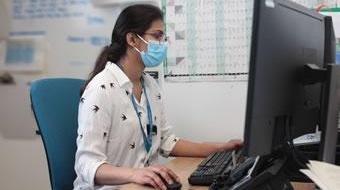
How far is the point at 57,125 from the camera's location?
5.09 ft

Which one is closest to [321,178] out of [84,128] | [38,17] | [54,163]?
[84,128]

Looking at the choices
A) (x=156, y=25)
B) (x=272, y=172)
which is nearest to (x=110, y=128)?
(x=156, y=25)

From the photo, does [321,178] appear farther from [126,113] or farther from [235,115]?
[235,115]

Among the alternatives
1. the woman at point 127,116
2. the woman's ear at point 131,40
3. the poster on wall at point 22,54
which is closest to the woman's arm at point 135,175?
the woman at point 127,116

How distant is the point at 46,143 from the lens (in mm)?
1496

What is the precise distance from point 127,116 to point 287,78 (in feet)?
2.46

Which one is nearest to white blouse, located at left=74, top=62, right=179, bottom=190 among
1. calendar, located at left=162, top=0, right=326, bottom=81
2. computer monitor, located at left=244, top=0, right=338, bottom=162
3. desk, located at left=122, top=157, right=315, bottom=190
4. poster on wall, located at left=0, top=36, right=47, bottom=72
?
desk, located at left=122, top=157, right=315, bottom=190

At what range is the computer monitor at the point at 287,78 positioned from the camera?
80cm

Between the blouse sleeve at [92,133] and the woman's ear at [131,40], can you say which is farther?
the woman's ear at [131,40]

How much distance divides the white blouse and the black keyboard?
0.90 feet

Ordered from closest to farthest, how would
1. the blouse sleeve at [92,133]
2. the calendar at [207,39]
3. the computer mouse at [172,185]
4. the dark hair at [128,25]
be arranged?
the computer mouse at [172,185], the blouse sleeve at [92,133], the dark hair at [128,25], the calendar at [207,39]

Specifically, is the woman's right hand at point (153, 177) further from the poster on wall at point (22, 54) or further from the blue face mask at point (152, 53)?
the poster on wall at point (22, 54)

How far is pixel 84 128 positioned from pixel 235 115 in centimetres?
91

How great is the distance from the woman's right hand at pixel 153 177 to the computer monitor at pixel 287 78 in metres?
0.40
